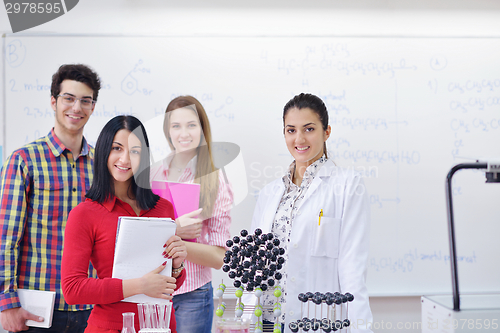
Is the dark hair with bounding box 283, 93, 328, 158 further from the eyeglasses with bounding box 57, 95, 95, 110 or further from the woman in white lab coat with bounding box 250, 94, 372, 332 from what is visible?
the eyeglasses with bounding box 57, 95, 95, 110

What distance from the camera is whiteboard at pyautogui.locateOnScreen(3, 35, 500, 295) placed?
2186 millimetres

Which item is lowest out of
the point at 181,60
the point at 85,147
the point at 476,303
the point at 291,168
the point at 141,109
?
the point at 476,303

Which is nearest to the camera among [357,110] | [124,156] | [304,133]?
[124,156]

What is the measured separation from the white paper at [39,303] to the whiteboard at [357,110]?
0.97 meters

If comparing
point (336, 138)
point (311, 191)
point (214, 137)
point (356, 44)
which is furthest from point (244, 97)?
point (311, 191)

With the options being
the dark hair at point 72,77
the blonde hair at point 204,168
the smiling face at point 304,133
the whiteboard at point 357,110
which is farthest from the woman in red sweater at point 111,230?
the whiteboard at point 357,110

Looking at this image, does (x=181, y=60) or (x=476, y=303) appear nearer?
(x=476, y=303)

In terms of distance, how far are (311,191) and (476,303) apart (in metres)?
0.71

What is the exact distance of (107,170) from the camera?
3.95 ft

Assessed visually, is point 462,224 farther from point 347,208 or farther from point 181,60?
point 181,60

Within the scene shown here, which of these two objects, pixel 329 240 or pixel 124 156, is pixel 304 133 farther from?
pixel 124 156

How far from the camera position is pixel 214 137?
2.23 metres

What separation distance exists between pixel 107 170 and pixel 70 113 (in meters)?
0.65

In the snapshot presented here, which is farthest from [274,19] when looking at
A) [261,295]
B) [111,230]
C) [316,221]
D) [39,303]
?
[39,303]
